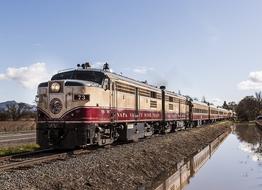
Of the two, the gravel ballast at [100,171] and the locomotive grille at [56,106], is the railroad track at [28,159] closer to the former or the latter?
the gravel ballast at [100,171]

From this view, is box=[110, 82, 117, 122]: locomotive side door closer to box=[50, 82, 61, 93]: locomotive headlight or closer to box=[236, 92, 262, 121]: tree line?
box=[50, 82, 61, 93]: locomotive headlight

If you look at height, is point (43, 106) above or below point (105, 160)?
above

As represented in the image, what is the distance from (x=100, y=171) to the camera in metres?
15.6

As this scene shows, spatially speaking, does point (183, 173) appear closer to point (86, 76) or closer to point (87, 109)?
point (87, 109)

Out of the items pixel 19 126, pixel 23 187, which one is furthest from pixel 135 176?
pixel 19 126

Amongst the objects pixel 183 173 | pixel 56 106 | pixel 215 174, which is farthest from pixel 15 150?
pixel 215 174

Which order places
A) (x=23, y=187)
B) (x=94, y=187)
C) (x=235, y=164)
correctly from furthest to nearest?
1. (x=235, y=164)
2. (x=94, y=187)
3. (x=23, y=187)

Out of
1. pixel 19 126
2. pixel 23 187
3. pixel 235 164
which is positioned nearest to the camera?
pixel 23 187

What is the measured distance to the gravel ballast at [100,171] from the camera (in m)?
12.5

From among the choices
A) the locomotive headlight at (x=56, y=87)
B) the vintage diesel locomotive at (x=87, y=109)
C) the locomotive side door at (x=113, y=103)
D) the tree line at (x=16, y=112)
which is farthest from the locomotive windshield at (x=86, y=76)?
the tree line at (x=16, y=112)

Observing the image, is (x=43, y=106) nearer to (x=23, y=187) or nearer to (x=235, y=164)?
(x=23, y=187)

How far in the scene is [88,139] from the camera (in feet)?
64.7

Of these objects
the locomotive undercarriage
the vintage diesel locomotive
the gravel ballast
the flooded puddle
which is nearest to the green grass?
the locomotive undercarriage

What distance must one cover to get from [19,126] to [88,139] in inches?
1518
